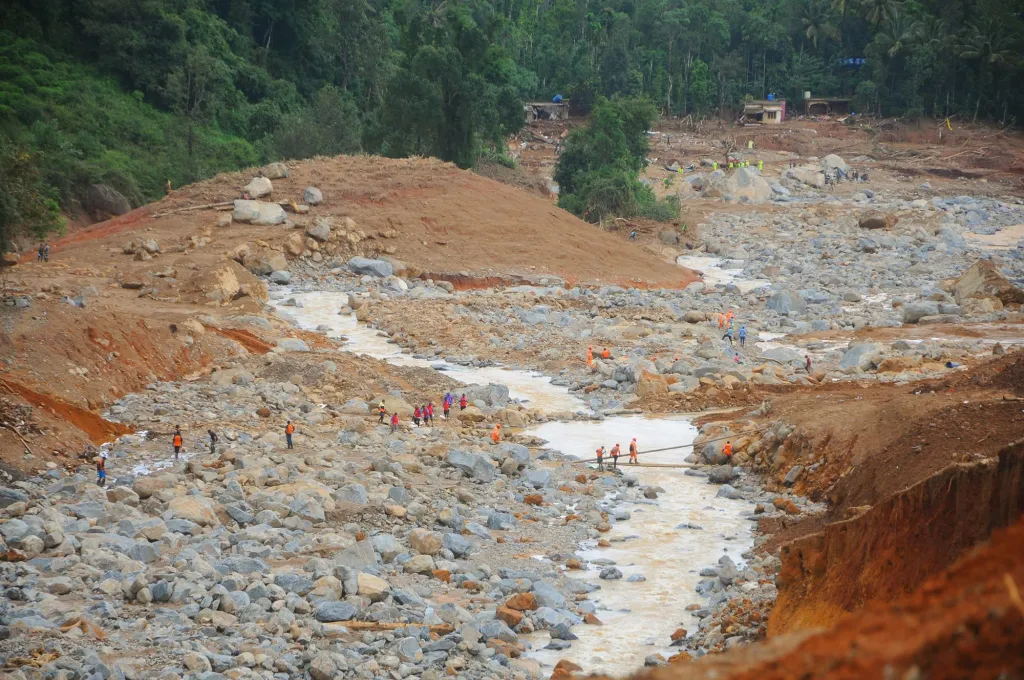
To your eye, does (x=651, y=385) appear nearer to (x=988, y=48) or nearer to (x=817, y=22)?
(x=988, y=48)

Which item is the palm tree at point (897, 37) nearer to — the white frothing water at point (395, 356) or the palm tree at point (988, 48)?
the palm tree at point (988, 48)

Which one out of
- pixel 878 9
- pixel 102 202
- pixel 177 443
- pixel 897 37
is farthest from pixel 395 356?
pixel 878 9

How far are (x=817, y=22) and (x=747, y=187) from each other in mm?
29135

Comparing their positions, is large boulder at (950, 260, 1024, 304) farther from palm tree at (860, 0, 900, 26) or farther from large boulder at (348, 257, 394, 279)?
palm tree at (860, 0, 900, 26)

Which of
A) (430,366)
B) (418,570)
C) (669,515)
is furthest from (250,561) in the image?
(430,366)

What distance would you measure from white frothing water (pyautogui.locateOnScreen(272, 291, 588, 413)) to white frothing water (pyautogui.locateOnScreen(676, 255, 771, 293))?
1131 centimetres

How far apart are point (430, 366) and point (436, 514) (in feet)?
29.8

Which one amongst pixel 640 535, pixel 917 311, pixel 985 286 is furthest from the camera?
pixel 985 286

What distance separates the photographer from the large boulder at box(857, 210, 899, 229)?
1626 inches

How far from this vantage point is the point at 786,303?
Answer: 92.7 ft

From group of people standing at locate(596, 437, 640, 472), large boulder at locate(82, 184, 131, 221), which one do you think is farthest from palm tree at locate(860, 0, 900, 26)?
group of people standing at locate(596, 437, 640, 472)

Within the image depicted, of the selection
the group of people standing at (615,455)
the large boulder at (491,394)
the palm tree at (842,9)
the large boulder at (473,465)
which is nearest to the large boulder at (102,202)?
the large boulder at (491,394)

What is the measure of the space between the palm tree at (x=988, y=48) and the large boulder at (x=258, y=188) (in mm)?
47659

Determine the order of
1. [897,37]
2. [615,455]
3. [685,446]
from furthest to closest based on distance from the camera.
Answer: [897,37] → [685,446] → [615,455]
